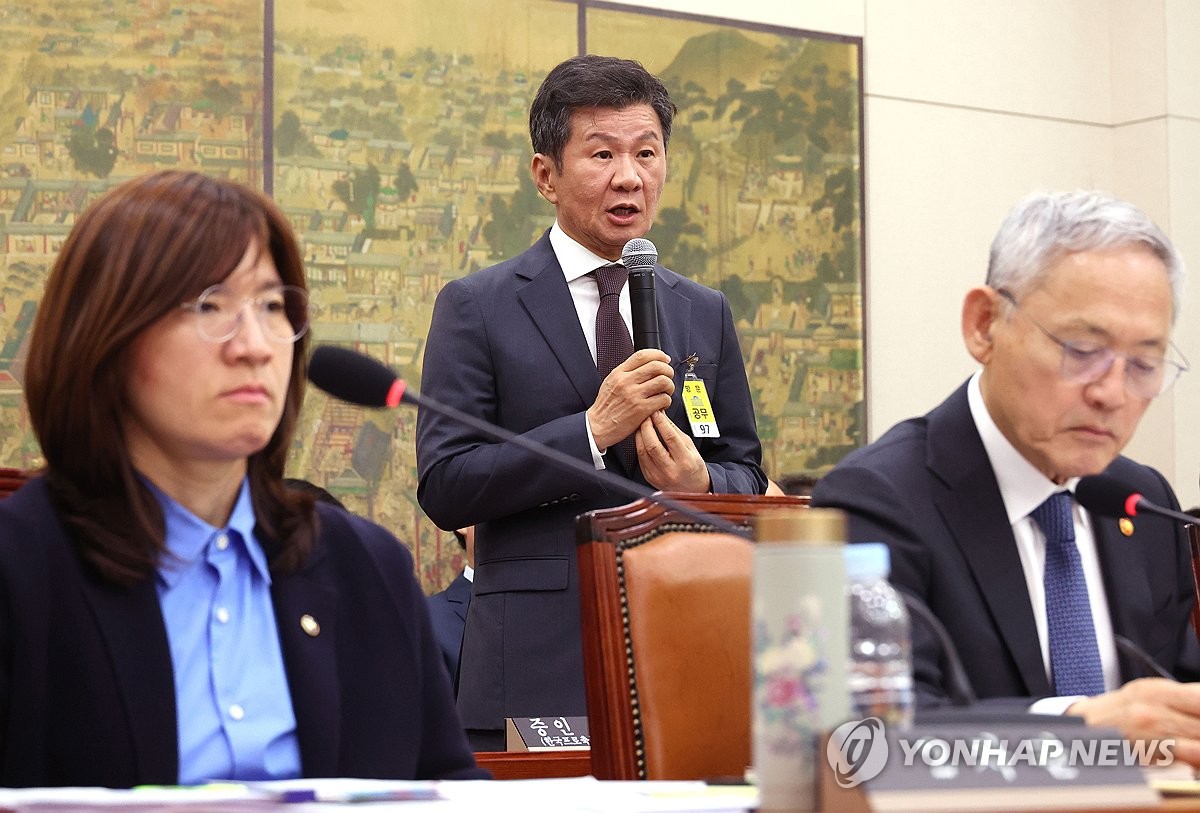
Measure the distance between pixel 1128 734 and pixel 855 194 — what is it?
4395 millimetres

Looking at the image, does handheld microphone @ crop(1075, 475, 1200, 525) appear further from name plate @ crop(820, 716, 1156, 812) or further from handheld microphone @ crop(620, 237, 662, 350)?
handheld microphone @ crop(620, 237, 662, 350)

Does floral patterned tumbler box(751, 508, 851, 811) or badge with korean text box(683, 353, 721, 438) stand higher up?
badge with korean text box(683, 353, 721, 438)

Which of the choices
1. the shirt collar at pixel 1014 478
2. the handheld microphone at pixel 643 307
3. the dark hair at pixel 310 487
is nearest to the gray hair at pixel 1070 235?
the shirt collar at pixel 1014 478

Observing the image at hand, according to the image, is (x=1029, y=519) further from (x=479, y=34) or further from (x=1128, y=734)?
(x=479, y=34)

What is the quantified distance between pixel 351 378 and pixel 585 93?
1.54 metres

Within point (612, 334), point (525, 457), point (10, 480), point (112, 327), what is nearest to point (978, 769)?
point (112, 327)

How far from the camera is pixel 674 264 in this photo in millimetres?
5492

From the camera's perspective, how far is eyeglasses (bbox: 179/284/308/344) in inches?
70.4

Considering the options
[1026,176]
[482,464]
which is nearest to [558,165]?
[482,464]

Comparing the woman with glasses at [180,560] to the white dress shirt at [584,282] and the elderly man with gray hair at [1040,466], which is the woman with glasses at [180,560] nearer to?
the elderly man with gray hair at [1040,466]

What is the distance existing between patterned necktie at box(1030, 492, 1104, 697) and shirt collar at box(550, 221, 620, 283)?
130 cm

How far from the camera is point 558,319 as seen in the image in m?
3.15

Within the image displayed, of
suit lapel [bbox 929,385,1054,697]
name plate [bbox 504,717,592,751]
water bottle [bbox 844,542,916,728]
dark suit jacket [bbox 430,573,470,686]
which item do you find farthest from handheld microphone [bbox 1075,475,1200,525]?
dark suit jacket [bbox 430,573,470,686]

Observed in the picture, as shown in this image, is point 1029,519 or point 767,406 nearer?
point 1029,519
